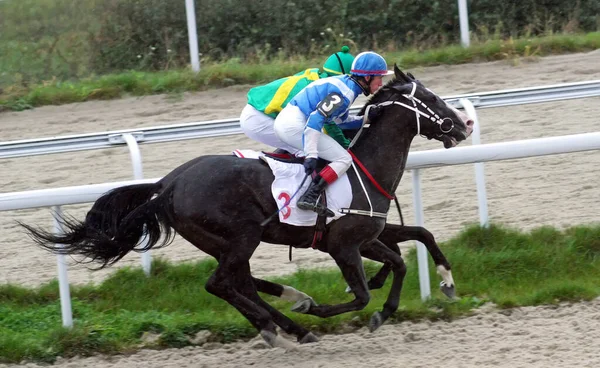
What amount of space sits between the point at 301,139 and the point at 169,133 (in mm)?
1742

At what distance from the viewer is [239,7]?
12.4 metres

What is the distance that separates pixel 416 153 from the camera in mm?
6586

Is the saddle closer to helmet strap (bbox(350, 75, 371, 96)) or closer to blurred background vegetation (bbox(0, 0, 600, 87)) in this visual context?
helmet strap (bbox(350, 75, 371, 96))

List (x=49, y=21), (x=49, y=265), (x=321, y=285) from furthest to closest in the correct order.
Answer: (x=49, y=21)
(x=49, y=265)
(x=321, y=285)

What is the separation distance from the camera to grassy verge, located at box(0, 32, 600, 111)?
10953 mm

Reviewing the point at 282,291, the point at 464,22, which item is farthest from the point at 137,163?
the point at 464,22

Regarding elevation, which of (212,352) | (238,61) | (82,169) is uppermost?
(238,61)

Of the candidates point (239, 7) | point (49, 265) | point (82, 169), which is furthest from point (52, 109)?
point (49, 265)

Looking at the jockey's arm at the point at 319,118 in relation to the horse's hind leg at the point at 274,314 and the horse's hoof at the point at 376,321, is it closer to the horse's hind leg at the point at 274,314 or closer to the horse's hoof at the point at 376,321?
the horse's hind leg at the point at 274,314

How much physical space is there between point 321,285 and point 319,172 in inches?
47.0

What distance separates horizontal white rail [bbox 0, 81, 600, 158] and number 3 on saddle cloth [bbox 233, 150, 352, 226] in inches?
60.2

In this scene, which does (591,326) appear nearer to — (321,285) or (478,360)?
(478,360)

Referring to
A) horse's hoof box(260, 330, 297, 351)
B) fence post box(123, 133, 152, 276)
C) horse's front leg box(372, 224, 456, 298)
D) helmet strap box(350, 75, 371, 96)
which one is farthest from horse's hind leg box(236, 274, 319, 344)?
helmet strap box(350, 75, 371, 96)

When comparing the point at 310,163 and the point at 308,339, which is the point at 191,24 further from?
the point at 308,339
